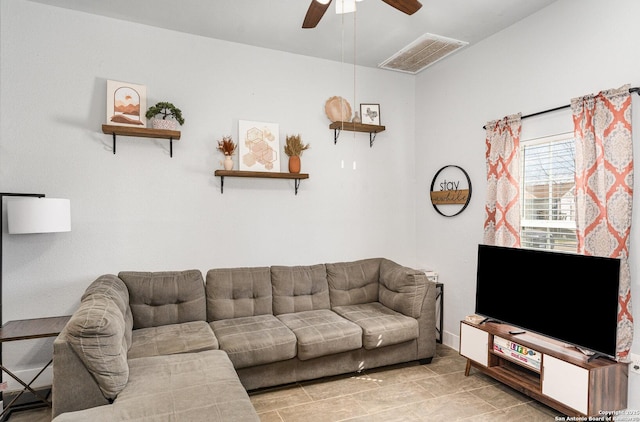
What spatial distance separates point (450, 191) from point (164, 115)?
2900 millimetres

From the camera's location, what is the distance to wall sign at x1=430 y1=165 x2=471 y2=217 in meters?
3.82

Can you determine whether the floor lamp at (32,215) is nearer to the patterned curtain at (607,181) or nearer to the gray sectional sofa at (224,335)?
the gray sectional sofa at (224,335)

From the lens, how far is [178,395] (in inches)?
75.6

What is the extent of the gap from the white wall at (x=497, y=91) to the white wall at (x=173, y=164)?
37 centimetres

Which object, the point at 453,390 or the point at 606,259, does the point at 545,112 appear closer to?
the point at 606,259

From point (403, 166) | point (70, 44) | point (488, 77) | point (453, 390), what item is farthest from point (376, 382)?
point (70, 44)

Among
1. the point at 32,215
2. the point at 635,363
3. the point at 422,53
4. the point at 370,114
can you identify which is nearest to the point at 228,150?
the point at 32,215

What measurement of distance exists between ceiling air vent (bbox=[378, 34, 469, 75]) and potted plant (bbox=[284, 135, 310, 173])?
129cm

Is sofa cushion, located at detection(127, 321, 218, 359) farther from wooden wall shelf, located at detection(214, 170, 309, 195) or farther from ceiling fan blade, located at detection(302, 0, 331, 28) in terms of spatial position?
ceiling fan blade, located at detection(302, 0, 331, 28)

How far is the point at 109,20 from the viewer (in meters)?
3.25

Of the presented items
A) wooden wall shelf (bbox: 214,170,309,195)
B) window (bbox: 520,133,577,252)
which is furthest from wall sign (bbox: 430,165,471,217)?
wooden wall shelf (bbox: 214,170,309,195)

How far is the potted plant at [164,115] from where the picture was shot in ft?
10.7

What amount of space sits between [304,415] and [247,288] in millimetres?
1207

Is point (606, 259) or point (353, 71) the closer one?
point (606, 259)
